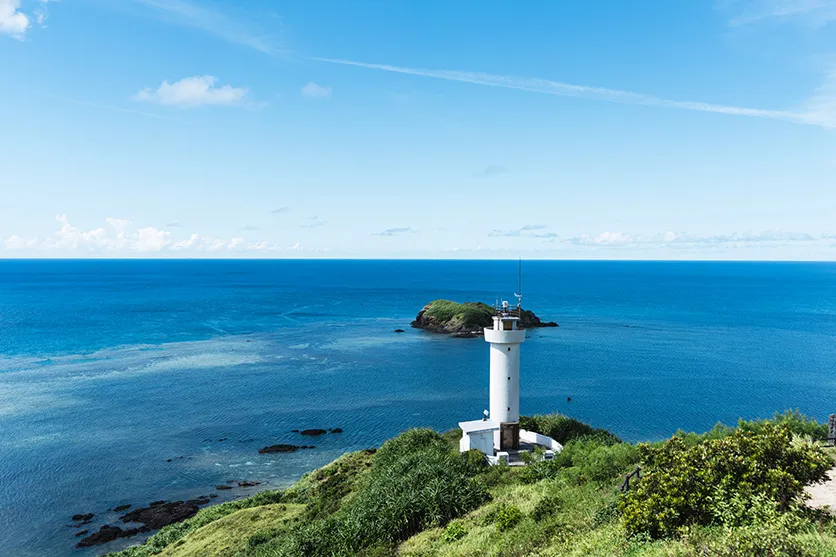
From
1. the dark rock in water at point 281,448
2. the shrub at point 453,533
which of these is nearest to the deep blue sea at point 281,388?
the dark rock in water at point 281,448

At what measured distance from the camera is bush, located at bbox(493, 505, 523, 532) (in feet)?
65.6

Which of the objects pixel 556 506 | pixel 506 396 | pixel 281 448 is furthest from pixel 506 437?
pixel 281 448

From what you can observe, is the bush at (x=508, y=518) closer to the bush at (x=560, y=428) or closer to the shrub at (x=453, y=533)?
the shrub at (x=453, y=533)

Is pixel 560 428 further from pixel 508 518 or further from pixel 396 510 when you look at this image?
pixel 508 518

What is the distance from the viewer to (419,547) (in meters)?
20.5

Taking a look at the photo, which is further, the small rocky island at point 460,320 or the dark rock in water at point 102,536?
the small rocky island at point 460,320

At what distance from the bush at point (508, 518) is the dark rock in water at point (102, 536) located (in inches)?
1260

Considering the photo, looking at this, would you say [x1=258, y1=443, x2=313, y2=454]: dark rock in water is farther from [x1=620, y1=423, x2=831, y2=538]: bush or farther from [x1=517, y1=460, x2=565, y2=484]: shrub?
[x1=620, y1=423, x2=831, y2=538]: bush

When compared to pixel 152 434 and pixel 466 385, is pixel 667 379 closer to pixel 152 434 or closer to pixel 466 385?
pixel 466 385

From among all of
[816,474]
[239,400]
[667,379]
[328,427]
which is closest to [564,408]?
[667,379]

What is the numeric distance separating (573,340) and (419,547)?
90526 millimetres

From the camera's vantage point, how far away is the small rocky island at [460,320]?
374 feet

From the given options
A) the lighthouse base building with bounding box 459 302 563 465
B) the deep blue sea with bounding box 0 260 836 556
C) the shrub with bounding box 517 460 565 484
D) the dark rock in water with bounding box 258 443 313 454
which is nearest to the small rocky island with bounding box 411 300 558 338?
the deep blue sea with bounding box 0 260 836 556

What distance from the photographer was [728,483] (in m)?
14.0
